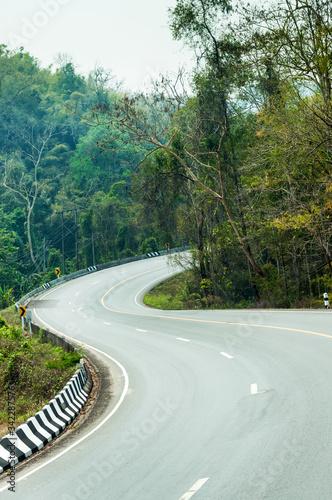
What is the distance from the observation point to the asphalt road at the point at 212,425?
6.69 metres

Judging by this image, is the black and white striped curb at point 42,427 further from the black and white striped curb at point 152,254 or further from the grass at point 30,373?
the black and white striped curb at point 152,254

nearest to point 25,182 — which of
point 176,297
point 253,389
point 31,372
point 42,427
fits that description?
point 176,297

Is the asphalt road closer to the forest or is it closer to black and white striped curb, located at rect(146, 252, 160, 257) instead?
the forest

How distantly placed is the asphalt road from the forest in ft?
25.1

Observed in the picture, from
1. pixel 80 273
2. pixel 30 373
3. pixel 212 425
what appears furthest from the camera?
pixel 80 273

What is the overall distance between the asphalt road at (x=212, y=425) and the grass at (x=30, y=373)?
1.80 metres

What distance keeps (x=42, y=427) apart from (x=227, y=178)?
26445 mm

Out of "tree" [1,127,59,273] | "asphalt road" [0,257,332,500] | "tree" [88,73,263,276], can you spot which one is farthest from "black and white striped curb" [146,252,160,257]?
"asphalt road" [0,257,332,500]

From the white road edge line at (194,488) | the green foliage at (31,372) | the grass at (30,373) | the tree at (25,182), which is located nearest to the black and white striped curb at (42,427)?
the grass at (30,373)

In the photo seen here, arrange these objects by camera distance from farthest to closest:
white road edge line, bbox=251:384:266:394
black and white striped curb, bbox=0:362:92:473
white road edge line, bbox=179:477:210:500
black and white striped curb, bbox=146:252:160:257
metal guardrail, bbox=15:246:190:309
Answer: black and white striped curb, bbox=146:252:160:257
metal guardrail, bbox=15:246:190:309
white road edge line, bbox=251:384:266:394
black and white striped curb, bbox=0:362:92:473
white road edge line, bbox=179:477:210:500

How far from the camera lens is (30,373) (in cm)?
1755

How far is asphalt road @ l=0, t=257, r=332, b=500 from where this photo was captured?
21.9ft

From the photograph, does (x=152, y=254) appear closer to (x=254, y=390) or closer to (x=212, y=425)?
(x=254, y=390)

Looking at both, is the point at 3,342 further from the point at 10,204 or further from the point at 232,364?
the point at 10,204
